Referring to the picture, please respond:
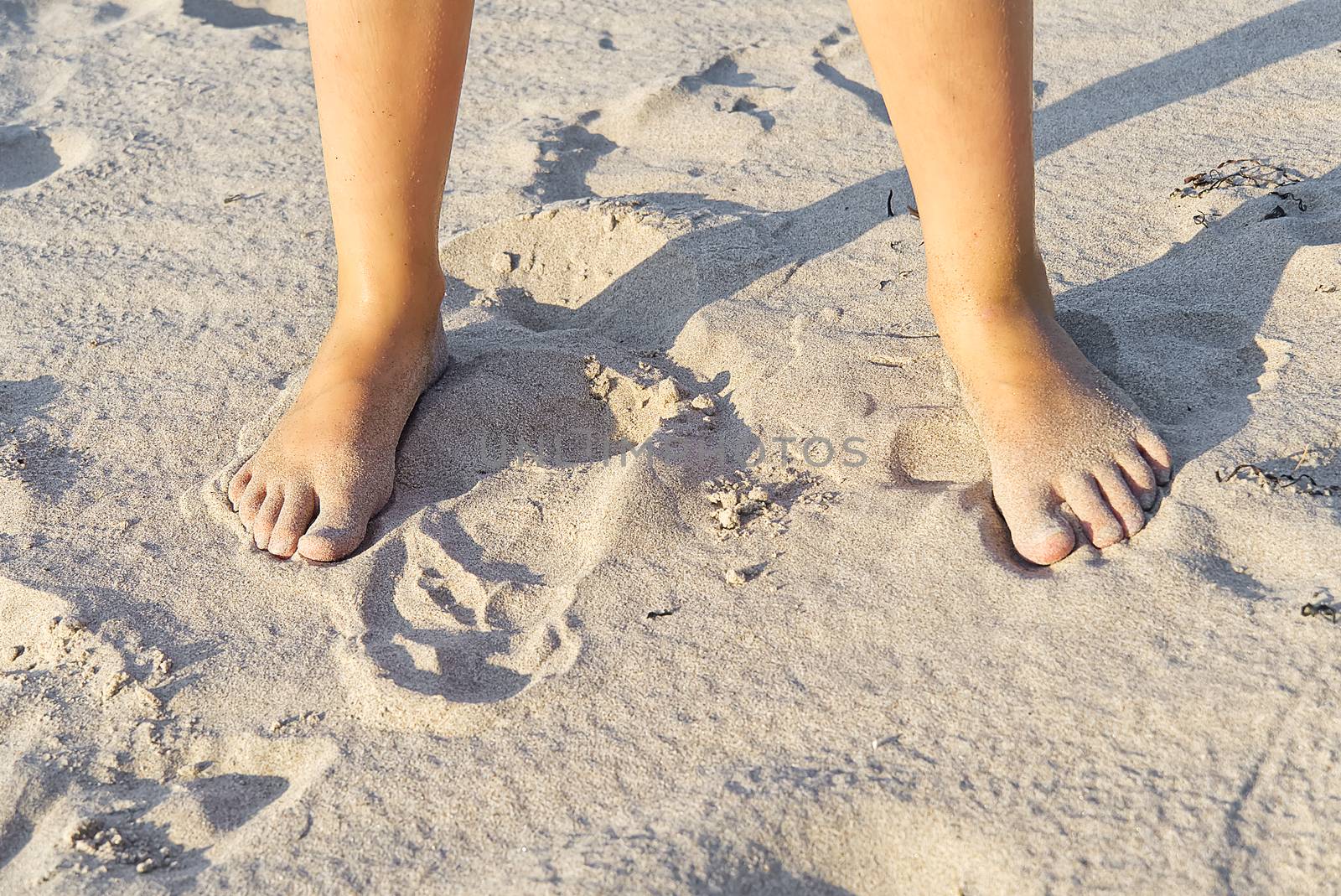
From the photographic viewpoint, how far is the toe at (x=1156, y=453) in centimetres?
156

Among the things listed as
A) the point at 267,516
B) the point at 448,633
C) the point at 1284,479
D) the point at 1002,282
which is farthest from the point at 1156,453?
the point at 267,516

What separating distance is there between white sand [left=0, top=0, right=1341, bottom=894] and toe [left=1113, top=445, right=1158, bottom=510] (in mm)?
34

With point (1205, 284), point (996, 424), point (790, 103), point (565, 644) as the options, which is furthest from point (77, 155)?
point (1205, 284)

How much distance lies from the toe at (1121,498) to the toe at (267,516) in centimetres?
114

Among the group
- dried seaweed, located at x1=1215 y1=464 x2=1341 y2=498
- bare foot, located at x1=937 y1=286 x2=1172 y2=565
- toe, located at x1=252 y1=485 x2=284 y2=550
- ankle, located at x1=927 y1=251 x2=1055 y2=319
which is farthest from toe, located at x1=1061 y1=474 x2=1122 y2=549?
toe, located at x1=252 y1=485 x2=284 y2=550

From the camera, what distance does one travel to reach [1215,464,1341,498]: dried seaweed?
146cm

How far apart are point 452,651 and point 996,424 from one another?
0.80 meters

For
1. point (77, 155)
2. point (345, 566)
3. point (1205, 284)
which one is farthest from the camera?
point (77, 155)

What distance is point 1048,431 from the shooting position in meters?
1.60

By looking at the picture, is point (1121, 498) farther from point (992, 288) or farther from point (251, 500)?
point (251, 500)

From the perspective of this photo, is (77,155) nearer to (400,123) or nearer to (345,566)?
(400,123)

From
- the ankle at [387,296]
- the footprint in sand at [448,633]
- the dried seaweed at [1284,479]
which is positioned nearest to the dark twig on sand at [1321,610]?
the dried seaweed at [1284,479]

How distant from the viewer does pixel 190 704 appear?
1.40 meters

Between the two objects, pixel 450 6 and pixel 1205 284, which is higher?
pixel 450 6
